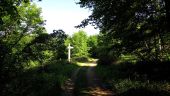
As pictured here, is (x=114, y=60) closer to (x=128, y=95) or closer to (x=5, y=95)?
(x=128, y=95)

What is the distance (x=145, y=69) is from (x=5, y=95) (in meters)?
15.8

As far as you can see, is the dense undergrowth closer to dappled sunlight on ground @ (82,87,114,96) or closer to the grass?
dappled sunlight on ground @ (82,87,114,96)

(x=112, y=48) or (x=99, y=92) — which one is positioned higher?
(x=112, y=48)

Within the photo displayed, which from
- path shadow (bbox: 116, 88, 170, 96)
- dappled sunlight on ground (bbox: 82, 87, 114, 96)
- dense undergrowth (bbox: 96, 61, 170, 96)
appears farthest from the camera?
dappled sunlight on ground (bbox: 82, 87, 114, 96)

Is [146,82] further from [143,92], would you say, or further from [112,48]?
[112,48]

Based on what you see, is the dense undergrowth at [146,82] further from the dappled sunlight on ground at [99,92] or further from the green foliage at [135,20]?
the green foliage at [135,20]

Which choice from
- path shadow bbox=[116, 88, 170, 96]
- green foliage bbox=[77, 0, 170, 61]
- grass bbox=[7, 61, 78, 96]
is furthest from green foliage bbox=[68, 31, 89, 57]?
path shadow bbox=[116, 88, 170, 96]

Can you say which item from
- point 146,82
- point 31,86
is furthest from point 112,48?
point 31,86

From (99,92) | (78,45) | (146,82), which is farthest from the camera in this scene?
(78,45)

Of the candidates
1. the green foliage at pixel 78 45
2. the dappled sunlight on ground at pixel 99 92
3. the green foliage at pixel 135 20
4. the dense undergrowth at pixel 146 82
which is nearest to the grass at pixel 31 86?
the dappled sunlight on ground at pixel 99 92

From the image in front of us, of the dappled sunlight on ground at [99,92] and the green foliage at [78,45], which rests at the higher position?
the green foliage at [78,45]

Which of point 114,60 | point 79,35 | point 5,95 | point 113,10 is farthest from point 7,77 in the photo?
point 79,35

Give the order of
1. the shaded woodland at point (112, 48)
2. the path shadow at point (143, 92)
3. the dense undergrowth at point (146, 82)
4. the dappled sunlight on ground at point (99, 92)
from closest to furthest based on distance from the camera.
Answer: the shaded woodland at point (112, 48) < the path shadow at point (143, 92) < the dense undergrowth at point (146, 82) < the dappled sunlight on ground at point (99, 92)

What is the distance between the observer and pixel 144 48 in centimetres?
2133
